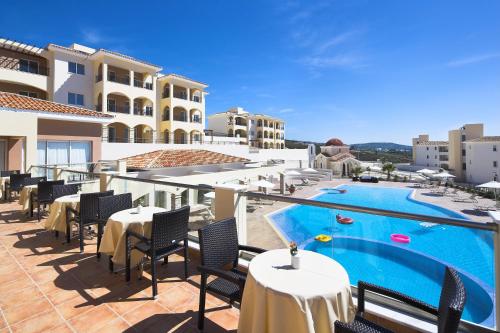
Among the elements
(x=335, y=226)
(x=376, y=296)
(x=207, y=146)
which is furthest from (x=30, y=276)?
(x=207, y=146)

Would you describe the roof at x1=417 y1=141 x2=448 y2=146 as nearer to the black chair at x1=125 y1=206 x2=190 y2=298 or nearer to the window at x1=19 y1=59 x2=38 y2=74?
the black chair at x1=125 y1=206 x2=190 y2=298

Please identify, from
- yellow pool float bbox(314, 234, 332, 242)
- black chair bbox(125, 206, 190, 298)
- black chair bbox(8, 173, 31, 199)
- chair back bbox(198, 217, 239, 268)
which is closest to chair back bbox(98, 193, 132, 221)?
black chair bbox(125, 206, 190, 298)

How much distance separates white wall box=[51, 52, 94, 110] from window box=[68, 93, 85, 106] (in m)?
0.28

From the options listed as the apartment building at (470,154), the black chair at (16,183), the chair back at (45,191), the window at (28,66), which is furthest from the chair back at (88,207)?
the apartment building at (470,154)

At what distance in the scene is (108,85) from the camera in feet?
82.4

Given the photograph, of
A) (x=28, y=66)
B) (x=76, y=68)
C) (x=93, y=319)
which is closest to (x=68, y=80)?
(x=76, y=68)

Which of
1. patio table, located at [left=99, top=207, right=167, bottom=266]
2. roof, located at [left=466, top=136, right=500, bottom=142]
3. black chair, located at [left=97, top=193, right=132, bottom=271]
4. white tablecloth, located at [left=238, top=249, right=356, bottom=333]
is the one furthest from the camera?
roof, located at [left=466, top=136, right=500, bottom=142]

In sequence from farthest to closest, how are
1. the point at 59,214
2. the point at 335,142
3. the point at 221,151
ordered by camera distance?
the point at 335,142 → the point at 221,151 → the point at 59,214

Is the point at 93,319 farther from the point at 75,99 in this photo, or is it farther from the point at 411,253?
the point at 75,99

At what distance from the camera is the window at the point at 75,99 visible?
24.4m

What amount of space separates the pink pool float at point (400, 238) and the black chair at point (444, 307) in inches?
56.3

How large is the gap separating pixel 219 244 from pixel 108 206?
128 inches

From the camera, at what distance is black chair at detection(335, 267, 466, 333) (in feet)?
5.23

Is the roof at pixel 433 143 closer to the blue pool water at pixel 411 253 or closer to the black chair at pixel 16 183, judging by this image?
the blue pool water at pixel 411 253
